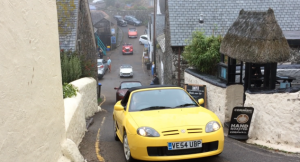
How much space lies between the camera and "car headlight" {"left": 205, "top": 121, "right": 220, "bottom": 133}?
5.84 metres

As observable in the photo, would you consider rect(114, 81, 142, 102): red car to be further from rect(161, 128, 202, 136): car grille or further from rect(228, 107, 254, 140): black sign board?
rect(161, 128, 202, 136): car grille

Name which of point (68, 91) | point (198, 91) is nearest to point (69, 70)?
point (68, 91)

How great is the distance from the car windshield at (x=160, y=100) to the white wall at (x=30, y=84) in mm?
1759

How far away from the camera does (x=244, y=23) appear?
945 cm

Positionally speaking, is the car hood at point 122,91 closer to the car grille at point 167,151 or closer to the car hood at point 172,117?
the car hood at point 172,117

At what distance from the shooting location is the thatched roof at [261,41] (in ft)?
28.0

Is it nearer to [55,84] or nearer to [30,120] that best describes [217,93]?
[55,84]

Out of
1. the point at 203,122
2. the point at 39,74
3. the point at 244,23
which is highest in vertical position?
the point at 244,23

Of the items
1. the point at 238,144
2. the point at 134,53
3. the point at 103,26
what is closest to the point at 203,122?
the point at 238,144

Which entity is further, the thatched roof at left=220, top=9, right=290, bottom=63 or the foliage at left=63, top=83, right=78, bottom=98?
the foliage at left=63, top=83, right=78, bottom=98

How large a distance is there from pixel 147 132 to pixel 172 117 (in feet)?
2.23

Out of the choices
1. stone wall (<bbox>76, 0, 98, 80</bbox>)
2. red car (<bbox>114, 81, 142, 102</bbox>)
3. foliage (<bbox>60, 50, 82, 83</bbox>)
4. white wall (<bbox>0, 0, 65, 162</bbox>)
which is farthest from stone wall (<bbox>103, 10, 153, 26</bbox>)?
white wall (<bbox>0, 0, 65, 162</bbox>)

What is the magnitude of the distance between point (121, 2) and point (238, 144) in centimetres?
9415

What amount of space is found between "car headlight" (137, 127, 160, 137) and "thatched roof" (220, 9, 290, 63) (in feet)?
13.6
